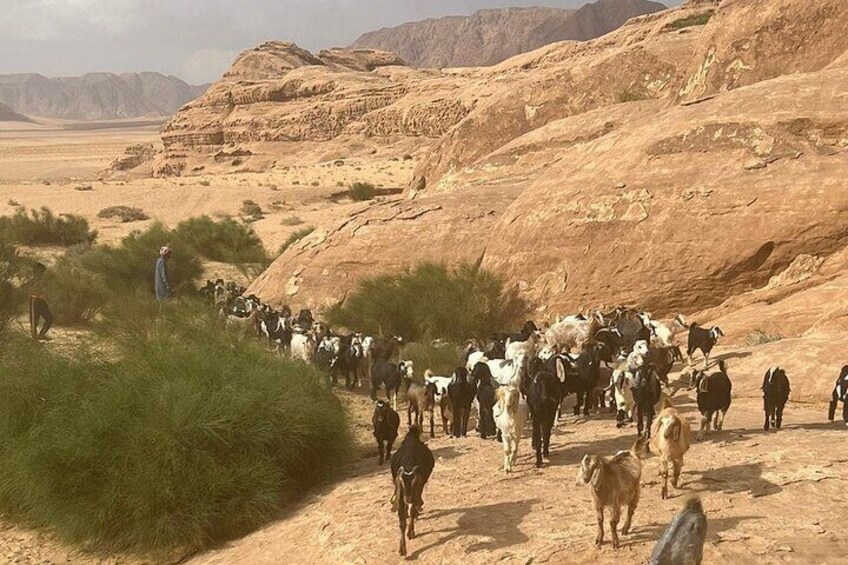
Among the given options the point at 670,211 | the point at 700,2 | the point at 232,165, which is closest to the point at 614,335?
the point at 670,211

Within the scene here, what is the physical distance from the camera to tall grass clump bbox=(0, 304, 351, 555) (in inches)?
298

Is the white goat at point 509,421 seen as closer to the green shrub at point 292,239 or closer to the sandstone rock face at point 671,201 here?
the sandstone rock face at point 671,201

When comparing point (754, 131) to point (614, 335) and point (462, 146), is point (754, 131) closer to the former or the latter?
point (614, 335)

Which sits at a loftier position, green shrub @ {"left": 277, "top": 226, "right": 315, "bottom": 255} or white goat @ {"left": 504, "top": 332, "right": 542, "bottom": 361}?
green shrub @ {"left": 277, "top": 226, "right": 315, "bottom": 255}

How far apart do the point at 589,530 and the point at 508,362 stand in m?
4.21

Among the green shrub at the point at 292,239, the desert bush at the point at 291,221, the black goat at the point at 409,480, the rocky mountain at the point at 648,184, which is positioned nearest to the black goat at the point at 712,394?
the black goat at the point at 409,480

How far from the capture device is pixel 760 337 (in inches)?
470

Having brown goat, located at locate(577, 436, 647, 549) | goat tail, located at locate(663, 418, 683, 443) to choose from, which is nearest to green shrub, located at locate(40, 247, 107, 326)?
goat tail, located at locate(663, 418, 683, 443)

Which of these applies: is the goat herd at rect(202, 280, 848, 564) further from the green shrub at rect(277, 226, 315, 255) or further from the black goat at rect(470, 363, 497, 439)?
the green shrub at rect(277, 226, 315, 255)

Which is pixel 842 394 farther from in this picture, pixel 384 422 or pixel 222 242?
pixel 222 242

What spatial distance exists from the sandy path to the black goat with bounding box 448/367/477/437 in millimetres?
878

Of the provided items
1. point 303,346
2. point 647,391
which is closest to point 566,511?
point 647,391

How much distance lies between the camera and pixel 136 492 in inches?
297

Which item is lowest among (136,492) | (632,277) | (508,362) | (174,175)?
(136,492)
